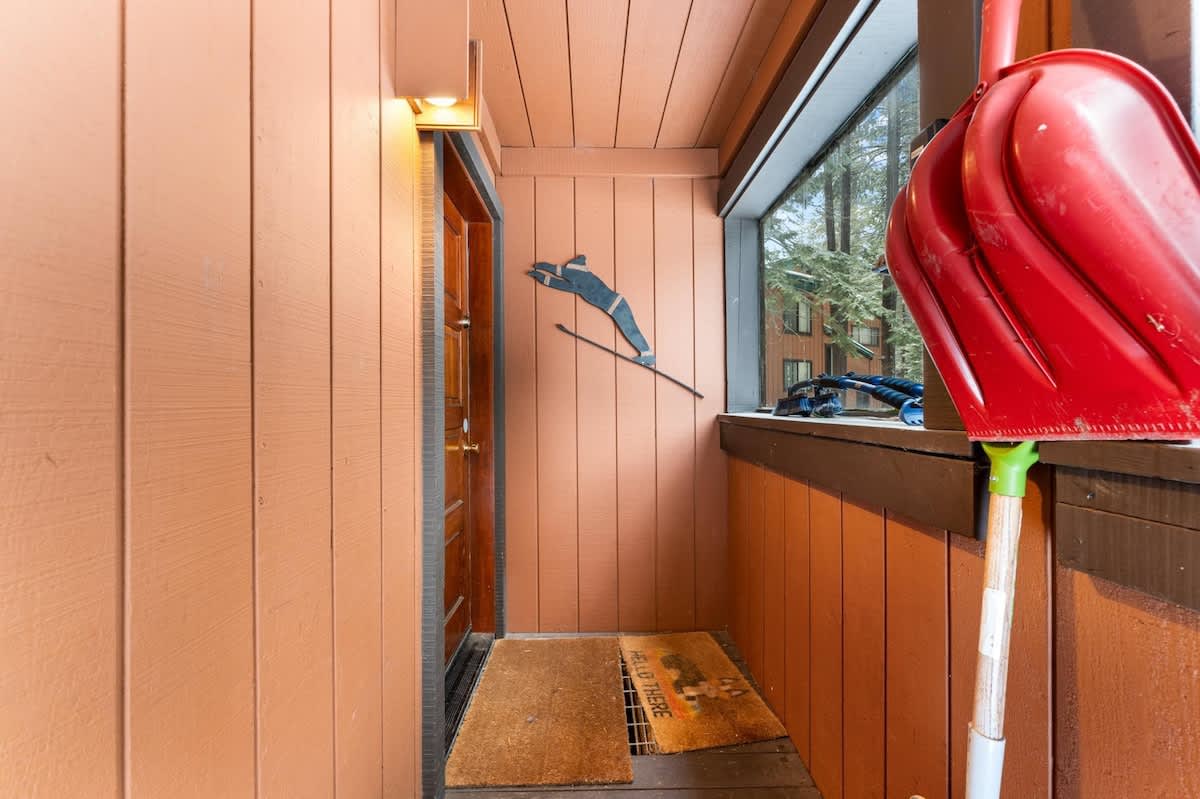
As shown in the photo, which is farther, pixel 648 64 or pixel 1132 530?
pixel 648 64

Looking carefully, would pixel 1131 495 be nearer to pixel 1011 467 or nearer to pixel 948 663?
pixel 1011 467

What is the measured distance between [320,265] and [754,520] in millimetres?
1568

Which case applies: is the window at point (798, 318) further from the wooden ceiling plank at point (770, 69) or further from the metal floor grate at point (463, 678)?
the metal floor grate at point (463, 678)

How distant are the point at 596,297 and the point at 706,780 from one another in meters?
1.65

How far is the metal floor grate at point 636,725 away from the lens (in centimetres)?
153

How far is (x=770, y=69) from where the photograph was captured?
1.63m

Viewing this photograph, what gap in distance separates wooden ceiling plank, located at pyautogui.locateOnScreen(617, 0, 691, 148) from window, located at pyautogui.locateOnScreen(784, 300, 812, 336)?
85cm

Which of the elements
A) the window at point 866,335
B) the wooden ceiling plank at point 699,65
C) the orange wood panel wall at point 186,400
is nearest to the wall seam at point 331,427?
the orange wood panel wall at point 186,400

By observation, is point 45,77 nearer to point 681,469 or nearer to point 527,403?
point 527,403

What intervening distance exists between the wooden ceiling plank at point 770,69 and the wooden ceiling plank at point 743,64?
2 centimetres

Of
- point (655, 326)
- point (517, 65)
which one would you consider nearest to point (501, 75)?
point (517, 65)

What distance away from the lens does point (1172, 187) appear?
1.36ft

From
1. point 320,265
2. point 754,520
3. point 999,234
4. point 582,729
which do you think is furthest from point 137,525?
point 754,520

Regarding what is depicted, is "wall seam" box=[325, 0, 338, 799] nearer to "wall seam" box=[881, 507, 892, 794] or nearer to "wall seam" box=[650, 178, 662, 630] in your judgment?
"wall seam" box=[881, 507, 892, 794]
